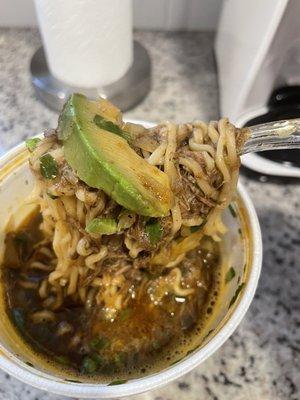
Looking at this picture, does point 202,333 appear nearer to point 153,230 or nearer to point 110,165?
point 153,230

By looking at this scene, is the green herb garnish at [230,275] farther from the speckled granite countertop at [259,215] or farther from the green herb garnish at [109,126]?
the green herb garnish at [109,126]

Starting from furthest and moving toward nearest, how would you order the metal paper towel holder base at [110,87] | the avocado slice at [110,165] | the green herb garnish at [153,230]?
the metal paper towel holder base at [110,87], the green herb garnish at [153,230], the avocado slice at [110,165]

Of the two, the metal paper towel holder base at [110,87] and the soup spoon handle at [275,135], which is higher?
the soup spoon handle at [275,135]

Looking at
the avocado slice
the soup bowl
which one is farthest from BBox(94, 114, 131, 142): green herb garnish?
the soup bowl

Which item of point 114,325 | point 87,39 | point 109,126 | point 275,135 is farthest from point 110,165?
point 87,39

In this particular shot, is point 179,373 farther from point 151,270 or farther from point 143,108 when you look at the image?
point 143,108

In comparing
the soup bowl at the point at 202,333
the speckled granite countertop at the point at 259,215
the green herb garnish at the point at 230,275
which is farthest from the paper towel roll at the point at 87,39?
the green herb garnish at the point at 230,275

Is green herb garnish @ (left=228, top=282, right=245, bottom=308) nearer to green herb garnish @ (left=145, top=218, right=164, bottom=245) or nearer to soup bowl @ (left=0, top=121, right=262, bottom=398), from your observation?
soup bowl @ (left=0, top=121, right=262, bottom=398)
